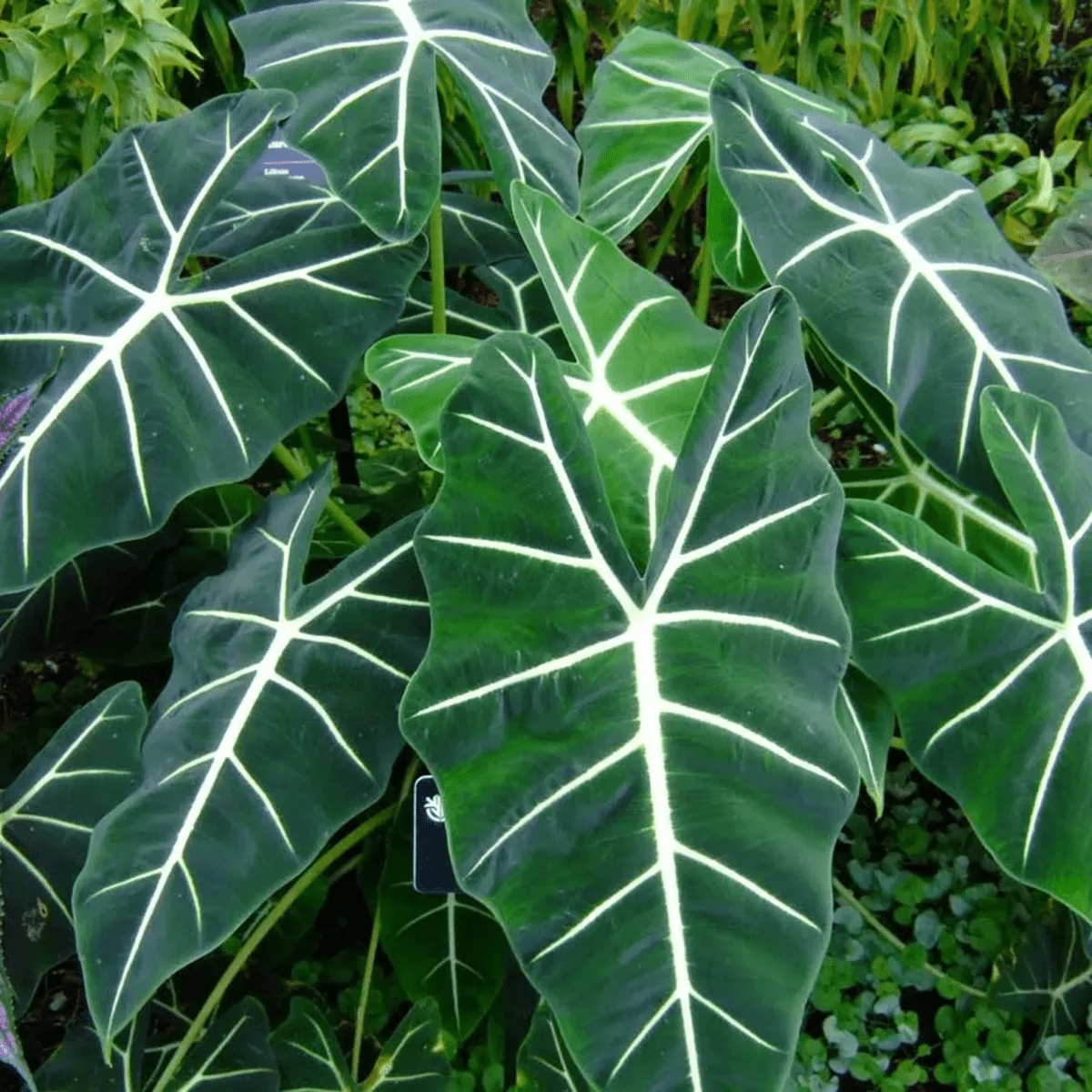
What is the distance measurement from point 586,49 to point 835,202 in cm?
159

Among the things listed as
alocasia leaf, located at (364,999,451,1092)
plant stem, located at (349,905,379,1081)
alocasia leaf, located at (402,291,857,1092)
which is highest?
alocasia leaf, located at (402,291,857,1092)

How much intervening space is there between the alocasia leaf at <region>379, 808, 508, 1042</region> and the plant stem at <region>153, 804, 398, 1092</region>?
5 cm

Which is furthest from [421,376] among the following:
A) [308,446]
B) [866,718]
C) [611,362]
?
[308,446]

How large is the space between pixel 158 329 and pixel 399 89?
1.12 feet

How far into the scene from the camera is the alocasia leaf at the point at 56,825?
3.67 feet

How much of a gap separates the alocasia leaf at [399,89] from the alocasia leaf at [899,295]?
23cm

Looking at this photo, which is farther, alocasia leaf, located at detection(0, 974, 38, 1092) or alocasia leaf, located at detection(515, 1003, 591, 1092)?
alocasia leaf, located at detection(515, 1003, 591, 1092)

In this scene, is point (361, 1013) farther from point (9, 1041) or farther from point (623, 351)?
point (623, 351)

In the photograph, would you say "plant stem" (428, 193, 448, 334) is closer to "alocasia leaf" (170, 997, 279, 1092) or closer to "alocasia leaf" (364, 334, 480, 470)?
"alocasia leaf" (364, 334, 480, 470)

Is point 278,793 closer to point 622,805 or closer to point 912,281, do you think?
point 622,805

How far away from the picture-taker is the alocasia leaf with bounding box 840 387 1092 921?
37.1 inches

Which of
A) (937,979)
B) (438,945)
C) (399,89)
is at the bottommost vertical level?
(937,979)

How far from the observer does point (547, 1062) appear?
1229 mm

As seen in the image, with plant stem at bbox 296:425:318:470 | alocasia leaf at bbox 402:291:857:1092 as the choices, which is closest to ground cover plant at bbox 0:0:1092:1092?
alocasia leaf at bbox 402:291:857:1092
